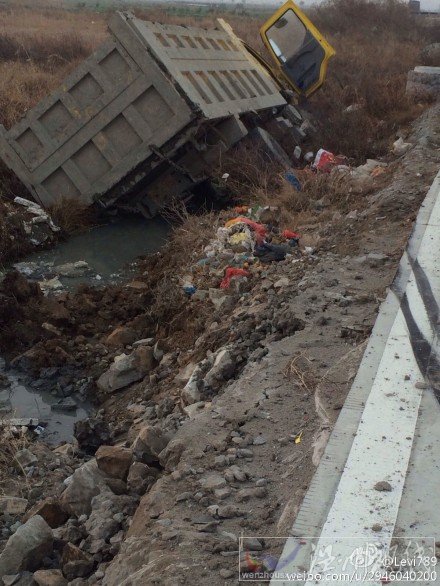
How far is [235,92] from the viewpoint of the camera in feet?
33.6

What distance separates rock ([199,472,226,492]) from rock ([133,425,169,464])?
511 mm

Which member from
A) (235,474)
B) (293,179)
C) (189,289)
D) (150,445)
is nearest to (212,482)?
(235,474)

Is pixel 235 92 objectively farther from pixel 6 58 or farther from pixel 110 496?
pixel 6 58

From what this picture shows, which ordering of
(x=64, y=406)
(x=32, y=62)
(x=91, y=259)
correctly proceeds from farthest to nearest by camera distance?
(x=32, y=62)
(x=91, y=259)
(x=64, y=406)

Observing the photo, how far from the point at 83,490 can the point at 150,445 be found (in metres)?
0.40

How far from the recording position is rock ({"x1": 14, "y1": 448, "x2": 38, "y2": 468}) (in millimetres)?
4422

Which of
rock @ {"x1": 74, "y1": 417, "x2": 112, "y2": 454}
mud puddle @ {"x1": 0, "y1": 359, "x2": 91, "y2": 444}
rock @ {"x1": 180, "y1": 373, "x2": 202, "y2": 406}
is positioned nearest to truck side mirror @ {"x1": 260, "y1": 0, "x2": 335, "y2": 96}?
mud puddle @ {"x1": 0, "y1": 359, "x2": 91, "y2": 444}

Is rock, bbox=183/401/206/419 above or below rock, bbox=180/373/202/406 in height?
above

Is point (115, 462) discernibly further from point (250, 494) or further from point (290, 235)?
point (290, 235)

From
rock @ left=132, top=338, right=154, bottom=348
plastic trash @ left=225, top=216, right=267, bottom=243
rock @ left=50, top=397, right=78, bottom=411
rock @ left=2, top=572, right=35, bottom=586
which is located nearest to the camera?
rock @ left=2, top=572, right=35, bottom=586

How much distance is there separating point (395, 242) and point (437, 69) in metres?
10.4

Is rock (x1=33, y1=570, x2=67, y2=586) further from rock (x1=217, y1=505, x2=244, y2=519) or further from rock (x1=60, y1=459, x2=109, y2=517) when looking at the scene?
rock (x1=217, y1=505, x2=244, y2=519)

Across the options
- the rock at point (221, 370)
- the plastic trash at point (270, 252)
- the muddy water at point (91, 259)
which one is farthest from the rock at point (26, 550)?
the plastic trash at point (270, 252)

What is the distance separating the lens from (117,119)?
28.5 ft
